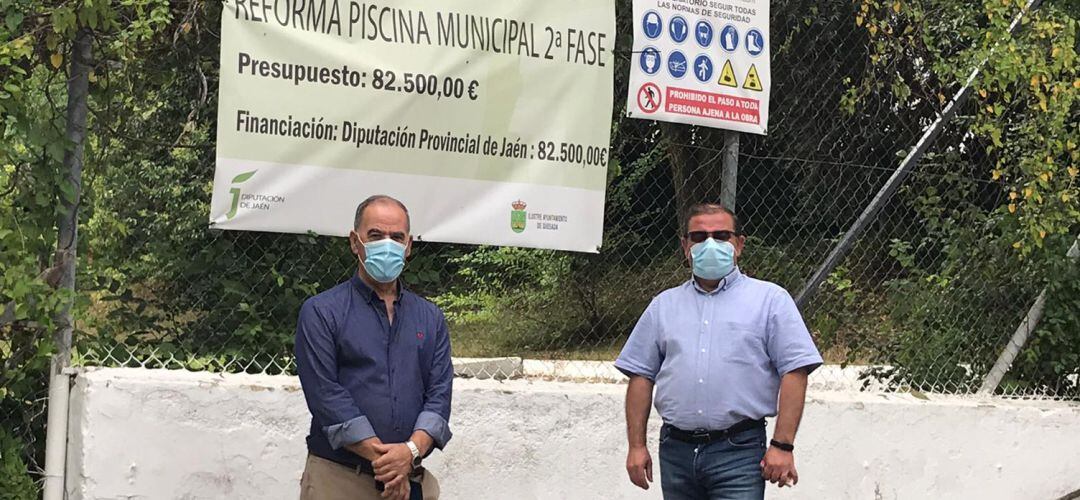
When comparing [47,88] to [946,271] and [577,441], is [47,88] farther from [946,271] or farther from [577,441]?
[946,271]

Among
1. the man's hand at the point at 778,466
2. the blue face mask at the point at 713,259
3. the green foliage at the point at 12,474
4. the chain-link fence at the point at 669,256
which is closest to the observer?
the man's hand at the point at 778,466

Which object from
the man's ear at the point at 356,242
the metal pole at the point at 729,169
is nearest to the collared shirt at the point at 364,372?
the man's ear at the point at 356,242

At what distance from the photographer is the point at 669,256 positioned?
214 inches

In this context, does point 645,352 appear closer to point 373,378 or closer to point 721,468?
point 721,468

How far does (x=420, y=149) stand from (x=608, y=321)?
130cm

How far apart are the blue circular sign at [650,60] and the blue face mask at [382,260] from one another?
1.99 metres

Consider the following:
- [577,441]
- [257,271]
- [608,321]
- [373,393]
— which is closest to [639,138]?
[608,321]

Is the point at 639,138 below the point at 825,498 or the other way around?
the other way around

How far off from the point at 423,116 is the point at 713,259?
57.4 inches

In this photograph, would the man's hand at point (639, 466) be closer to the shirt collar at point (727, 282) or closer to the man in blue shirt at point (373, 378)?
the shirt collar at point (727, 282)

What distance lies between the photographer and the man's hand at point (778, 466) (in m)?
3.79

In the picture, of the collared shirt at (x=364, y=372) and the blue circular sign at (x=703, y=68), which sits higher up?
the blue circular sign at (x=703, y=68)

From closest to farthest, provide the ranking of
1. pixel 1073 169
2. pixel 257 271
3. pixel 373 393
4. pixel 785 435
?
1. pixel 373 393
2. pixel 785 435
3. pixel 257 271
4. pixel 1073 169

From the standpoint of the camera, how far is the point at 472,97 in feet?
15.9
